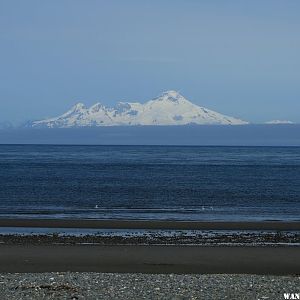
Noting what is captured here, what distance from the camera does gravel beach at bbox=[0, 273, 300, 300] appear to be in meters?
13.2

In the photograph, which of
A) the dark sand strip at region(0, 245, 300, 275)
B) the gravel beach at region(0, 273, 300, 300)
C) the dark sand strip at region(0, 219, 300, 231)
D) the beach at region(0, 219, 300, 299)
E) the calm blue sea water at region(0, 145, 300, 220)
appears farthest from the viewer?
the calm blue sea water at region(0, 145, 300, 220)

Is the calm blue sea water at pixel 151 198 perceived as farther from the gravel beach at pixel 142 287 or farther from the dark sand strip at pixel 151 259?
the gravel beach at pixel 142 287

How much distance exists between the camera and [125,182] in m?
68.0

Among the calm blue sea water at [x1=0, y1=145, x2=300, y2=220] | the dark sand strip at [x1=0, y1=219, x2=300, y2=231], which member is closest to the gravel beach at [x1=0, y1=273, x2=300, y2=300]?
the dark sand strip at [x1=0, y1=219, x2=300, y2=231]

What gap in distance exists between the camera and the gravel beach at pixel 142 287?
13250 millimetres

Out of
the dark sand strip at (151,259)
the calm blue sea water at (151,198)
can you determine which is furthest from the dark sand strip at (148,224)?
the dark sand strip at (151,259)

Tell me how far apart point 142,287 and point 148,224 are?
18.6 metres

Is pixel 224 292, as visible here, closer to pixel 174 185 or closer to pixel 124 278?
pixel 124 278

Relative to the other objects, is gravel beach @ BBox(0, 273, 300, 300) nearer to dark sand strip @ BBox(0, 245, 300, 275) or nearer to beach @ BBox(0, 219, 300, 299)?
beach @ BBox(0, 219, 300, 299)

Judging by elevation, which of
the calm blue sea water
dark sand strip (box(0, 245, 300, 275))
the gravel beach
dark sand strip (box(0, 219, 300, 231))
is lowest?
the calm blue sea water

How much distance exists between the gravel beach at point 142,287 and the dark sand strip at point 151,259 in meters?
2.69

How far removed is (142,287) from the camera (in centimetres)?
1417

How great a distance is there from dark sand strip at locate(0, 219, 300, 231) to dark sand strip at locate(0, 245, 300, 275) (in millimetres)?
8404

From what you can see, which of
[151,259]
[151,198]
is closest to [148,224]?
[151,259]
